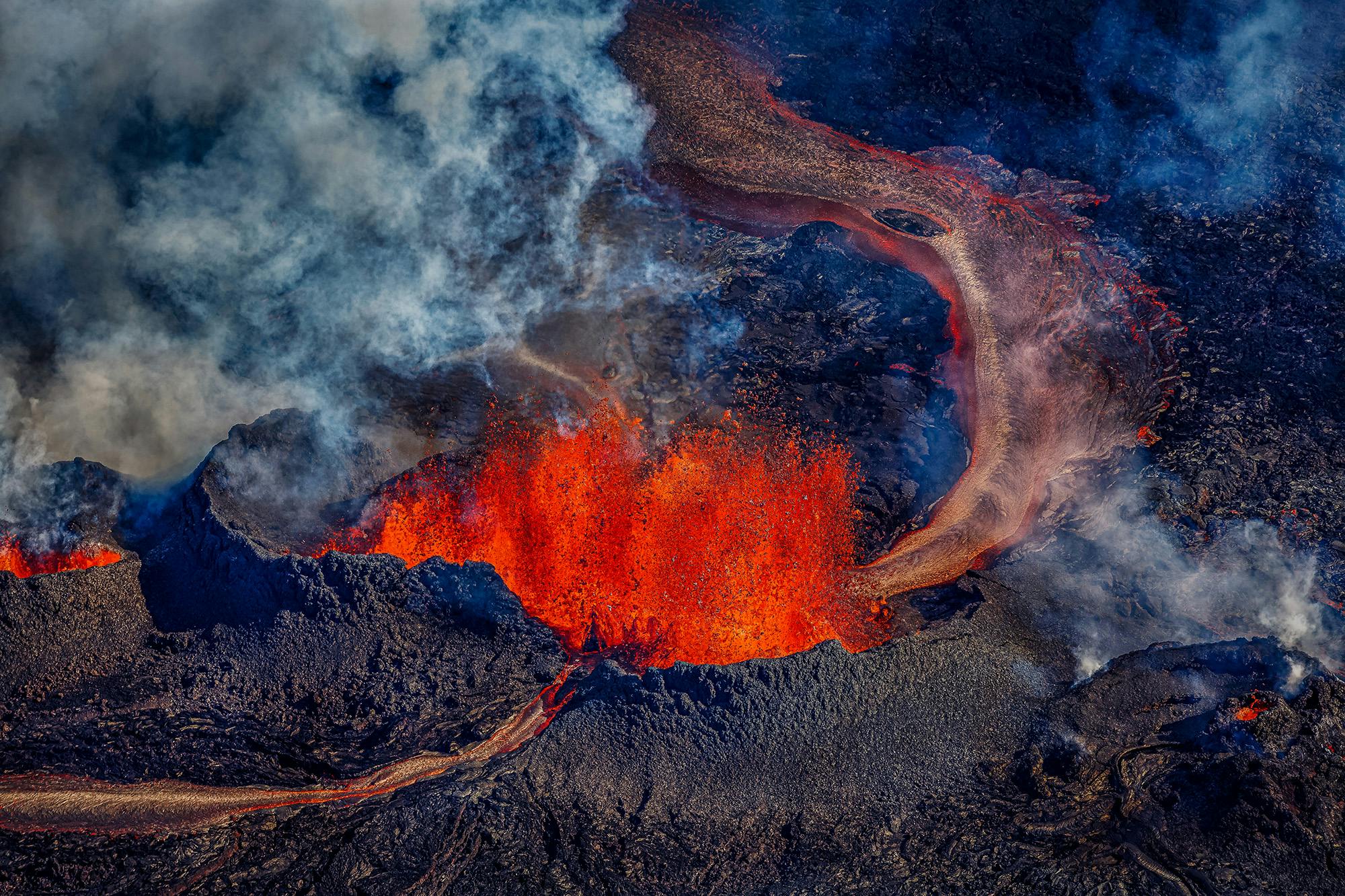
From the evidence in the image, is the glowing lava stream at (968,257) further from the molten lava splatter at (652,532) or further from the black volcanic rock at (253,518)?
the black volcanic rock at (253,518)

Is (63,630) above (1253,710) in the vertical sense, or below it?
below

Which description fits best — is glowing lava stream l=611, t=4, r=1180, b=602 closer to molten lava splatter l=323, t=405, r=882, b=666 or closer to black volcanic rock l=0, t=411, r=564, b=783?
molten lava splatter l=323, t=405, r=882, b=666

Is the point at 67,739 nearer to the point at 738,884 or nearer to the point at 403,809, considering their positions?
the point at 403,809

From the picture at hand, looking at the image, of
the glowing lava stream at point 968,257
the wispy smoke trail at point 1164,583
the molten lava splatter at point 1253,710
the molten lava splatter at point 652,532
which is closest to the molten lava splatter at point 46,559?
the molten lava splatter at point 652,532

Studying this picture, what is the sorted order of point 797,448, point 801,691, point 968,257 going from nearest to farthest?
point 801,691
point 797,448
point 968,257

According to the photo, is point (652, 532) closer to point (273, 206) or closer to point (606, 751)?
point (606, 751)

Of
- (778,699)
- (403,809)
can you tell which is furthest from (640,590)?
(403,809)

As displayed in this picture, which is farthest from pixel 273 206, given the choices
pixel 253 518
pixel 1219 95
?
pixel 1219 95
